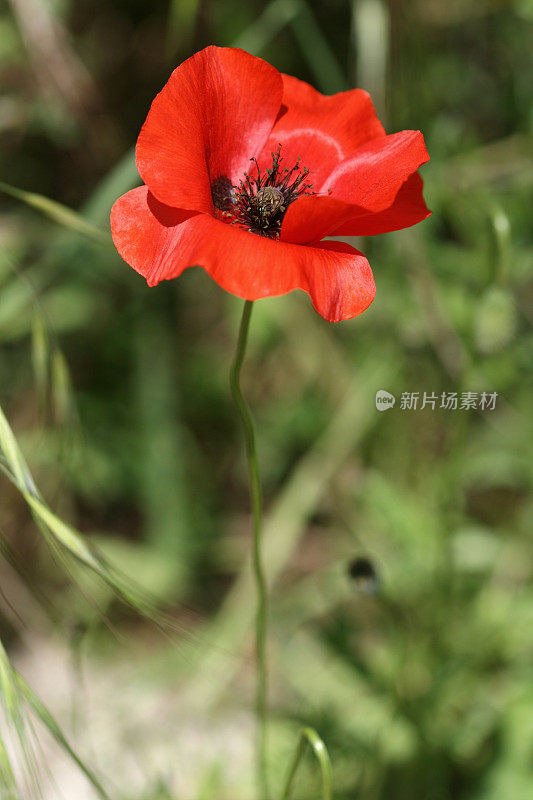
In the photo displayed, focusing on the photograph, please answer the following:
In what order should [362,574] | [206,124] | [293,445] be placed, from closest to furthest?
[206,124] < [362,574] < [293,445]

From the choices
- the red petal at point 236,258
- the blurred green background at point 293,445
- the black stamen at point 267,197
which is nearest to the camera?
the red petal at point 236,258

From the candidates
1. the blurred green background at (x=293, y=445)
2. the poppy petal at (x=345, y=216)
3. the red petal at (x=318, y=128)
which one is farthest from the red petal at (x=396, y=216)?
the blurred green background at (x=293, y=445)

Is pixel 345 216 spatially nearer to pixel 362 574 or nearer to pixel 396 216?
pixel 396 216

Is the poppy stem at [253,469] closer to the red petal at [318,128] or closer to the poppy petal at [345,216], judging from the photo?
the poppy petal at [345,216]

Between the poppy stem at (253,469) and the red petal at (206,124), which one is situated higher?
the red petal at (206,124)

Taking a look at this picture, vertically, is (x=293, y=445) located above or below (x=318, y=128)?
below

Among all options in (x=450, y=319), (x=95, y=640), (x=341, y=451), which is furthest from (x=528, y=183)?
(x=95, y=640)

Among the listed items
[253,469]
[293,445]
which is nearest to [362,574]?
[253,469]

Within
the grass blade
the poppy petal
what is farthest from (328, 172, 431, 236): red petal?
the grass blade
